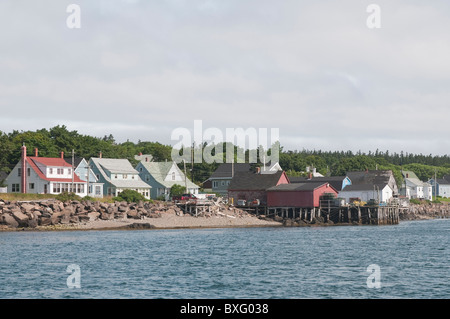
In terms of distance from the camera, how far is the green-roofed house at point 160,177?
103 meters

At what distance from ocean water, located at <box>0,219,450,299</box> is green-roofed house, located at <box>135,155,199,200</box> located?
44.6 metres

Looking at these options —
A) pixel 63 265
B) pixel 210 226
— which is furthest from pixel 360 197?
pixel 63 265

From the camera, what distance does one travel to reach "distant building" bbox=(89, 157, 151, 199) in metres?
95.9

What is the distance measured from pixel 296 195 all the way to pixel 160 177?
26090 mm

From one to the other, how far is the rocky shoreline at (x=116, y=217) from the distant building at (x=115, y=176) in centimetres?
1198

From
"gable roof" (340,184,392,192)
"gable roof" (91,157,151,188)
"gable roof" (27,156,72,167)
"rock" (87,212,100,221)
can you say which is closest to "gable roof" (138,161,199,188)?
"gable roof" (91,157,151,188)

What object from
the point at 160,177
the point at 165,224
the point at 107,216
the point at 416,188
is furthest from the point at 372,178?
the point at 416,188

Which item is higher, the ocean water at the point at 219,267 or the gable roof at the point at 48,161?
the gable roof at the point at 48,161

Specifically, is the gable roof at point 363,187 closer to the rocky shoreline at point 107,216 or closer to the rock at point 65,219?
the rocky shoreline at point 107,216

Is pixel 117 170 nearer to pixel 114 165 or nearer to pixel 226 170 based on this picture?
pixel 114 165

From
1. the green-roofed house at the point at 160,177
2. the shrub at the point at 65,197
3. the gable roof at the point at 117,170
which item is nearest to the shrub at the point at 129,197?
the shrub at the point at 65,197

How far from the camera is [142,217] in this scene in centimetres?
7562
